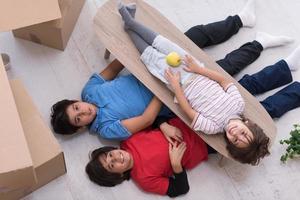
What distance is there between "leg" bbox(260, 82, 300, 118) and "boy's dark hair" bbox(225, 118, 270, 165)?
22 cm

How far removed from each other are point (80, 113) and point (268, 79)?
0.81 meters

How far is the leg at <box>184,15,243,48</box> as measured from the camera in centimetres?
189

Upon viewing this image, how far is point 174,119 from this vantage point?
1757 millimetres

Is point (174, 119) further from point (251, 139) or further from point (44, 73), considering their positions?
point (44, 73)

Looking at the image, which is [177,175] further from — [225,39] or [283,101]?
[225,39]

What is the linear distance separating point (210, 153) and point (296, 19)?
0.82m

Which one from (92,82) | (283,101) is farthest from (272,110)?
(92,82)

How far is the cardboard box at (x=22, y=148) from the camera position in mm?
1253

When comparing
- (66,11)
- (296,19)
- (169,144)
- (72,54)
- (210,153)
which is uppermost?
(66,11)

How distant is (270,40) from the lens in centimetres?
195

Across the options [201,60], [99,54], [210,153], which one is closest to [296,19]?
[201,60]

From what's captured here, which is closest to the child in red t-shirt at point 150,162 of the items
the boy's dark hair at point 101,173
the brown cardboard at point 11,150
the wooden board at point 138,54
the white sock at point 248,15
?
the boy's dark hair at point 101,173

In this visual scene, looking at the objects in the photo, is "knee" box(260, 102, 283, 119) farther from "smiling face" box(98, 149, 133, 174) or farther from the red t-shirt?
"smiling face" box(98, 149, 133, 174)

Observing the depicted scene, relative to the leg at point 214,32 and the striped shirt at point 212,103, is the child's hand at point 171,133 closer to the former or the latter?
the striped shirt at point 212,103
